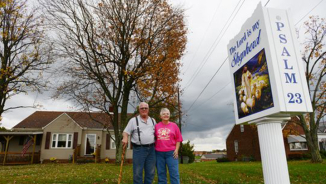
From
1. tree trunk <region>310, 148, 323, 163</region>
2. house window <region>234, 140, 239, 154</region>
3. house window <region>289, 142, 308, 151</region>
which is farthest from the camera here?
house window <region>234, 140, 239, 154</region>

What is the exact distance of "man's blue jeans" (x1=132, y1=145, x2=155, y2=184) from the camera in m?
4.55

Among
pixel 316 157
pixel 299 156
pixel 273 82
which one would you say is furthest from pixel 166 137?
pixel 299 156

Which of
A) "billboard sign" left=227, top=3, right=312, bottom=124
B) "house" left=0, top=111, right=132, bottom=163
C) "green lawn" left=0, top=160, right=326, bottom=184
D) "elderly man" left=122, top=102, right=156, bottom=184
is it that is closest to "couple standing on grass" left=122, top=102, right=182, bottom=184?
"elderly man" left=122, top=102, right=156, bottom=184

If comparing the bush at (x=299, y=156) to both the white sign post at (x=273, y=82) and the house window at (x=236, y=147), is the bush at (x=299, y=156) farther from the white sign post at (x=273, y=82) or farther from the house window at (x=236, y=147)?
the white sign post at (x=273, y=82)

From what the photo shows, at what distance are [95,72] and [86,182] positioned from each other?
10.9m

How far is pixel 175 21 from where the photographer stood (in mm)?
16953

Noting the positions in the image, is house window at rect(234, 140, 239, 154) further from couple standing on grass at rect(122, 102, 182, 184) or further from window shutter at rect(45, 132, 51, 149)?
couple standing on grass at rect(122, 102, 182, 184)

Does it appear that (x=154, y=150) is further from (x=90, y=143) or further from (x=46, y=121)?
(x=46, y=121)

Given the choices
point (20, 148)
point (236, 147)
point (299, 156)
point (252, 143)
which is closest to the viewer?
point (20, 148)

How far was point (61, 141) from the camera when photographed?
25.2m

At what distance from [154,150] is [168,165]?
430 mm

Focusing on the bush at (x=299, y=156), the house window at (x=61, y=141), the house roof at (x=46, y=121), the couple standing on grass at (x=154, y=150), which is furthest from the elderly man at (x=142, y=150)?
the bush at (x=299, y=156)

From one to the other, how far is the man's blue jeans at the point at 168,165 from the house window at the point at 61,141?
23.7 metres

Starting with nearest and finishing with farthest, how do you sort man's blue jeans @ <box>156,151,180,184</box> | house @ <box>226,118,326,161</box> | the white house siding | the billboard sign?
1. the billboard sign
2. man's blue jeans @ <box>156,151,180,184</box>
3. the white house siding
4. house @ <box>226,118,326,161</box>
